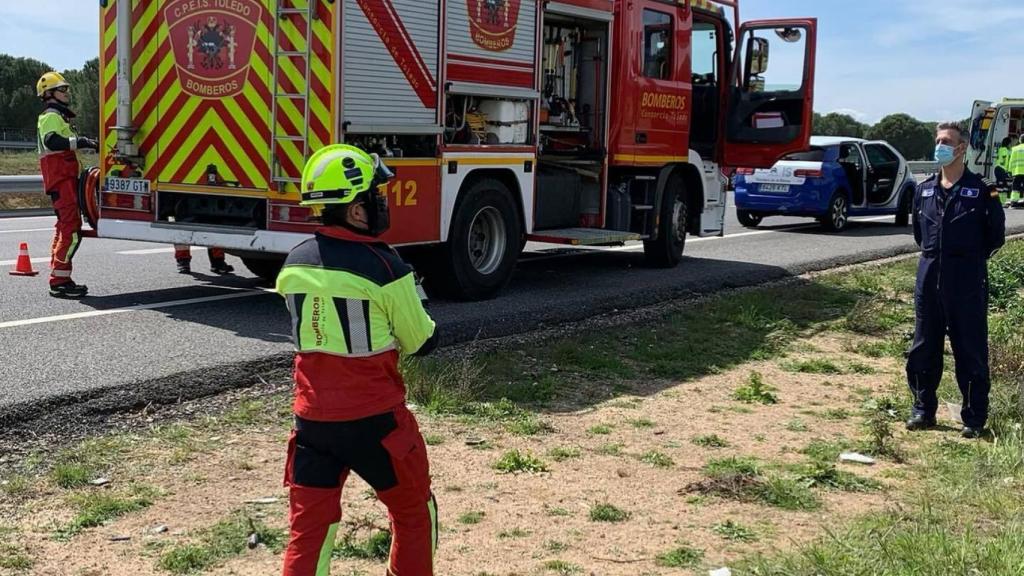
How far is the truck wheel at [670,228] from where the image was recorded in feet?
41.8

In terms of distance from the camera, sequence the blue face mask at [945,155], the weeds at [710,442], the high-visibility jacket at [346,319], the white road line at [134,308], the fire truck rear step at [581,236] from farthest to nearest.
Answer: the fire truck rear step at [581,236] → the white road line at [134,308] → the blue face mask at [945,155] → the weeds at [710,442] → the high-visibility jacket at [346,319]

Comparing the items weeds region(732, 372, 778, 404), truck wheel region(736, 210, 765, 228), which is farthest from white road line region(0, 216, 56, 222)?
weeds region(732, 372, 778, 404)

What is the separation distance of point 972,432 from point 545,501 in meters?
2.71

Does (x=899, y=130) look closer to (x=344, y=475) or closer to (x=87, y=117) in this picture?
(x=87, y=117)

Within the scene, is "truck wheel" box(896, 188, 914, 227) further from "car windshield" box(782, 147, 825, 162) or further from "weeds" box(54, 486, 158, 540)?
"weeds" box(54, 486, 158, 540)

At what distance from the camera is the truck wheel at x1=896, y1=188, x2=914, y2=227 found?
1988cm

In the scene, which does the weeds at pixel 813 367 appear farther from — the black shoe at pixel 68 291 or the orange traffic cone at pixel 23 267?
the orange traffic cone at pixel 23 267

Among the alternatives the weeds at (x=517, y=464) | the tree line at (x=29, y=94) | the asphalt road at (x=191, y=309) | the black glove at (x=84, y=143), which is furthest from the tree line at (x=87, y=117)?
the weeds at (x=517, y=464)

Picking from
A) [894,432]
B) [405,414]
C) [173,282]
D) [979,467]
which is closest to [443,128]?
[173,282]

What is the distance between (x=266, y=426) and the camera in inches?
237

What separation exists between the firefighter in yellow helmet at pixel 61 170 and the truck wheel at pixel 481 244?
2.99 m

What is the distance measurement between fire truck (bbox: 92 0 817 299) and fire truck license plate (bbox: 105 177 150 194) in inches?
0.5

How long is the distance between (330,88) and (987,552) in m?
5.79

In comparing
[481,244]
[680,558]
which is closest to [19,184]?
[481,244]
